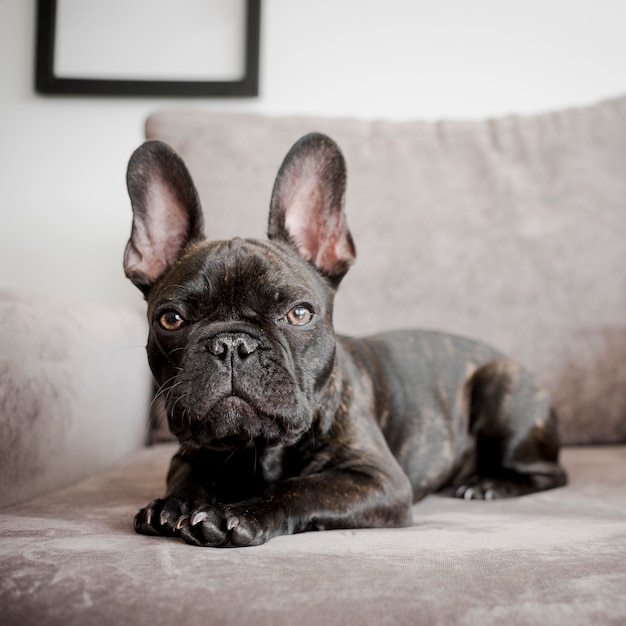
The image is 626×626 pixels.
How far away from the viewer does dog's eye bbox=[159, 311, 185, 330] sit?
1413 mm

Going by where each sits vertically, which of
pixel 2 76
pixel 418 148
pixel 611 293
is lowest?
pixel 611 293

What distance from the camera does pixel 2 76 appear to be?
9.57 feet

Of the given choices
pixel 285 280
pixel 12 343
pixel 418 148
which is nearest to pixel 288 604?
pixel 285 280

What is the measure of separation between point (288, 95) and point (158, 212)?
1.44 metres

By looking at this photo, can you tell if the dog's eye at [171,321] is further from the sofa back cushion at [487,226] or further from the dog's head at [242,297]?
the sofa back cushion at [487,226]

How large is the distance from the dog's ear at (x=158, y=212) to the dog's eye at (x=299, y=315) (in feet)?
1.19

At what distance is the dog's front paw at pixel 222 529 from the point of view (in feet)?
3.63

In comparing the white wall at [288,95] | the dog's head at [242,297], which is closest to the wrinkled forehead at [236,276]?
the dog's head at [242,297]

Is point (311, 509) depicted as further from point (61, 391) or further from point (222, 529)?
point (61, 391)

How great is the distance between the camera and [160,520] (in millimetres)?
1212

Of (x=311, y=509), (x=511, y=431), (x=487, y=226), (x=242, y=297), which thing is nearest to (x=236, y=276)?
(x=242, y=297)

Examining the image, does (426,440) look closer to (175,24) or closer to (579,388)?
(579,388)

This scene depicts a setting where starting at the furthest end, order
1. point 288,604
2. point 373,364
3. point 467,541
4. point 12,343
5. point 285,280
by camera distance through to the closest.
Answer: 1. point 373,364
2. point 12,343
3. point 285,280
4. point 467,541
5. point 288,604

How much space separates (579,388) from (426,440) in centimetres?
66
